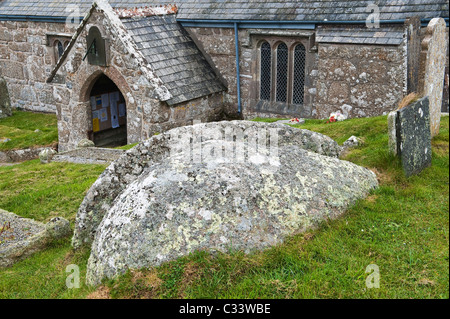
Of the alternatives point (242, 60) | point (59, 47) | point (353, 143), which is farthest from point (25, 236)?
point (59, 47)

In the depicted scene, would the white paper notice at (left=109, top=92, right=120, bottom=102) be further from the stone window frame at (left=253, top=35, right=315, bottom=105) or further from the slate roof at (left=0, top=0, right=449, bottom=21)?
the stone window frame at (left=253, top=35, right=315, bottom=105)

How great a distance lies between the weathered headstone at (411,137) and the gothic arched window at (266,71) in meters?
7.99

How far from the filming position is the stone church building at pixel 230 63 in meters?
Result: 10.3

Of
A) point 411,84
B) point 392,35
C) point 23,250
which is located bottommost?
point 23,250

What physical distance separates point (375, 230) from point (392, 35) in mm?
7472

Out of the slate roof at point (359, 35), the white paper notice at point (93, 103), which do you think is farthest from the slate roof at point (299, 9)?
the white paper notice at point (93, 103)

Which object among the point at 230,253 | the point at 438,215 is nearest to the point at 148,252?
the point at 230,253

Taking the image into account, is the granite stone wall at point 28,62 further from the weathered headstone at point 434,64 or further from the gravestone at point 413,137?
A: the gravestone at point 413,137

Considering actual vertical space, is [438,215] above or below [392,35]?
below

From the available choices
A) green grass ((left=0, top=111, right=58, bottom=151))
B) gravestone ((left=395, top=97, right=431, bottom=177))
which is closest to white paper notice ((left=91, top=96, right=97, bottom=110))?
green grass ((left=0, top=111, right=58, bottom=151))

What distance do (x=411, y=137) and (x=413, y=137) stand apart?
0.12ft

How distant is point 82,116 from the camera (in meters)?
12.7

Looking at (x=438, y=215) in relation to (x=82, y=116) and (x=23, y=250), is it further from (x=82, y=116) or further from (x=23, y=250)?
(x=82, y=116)

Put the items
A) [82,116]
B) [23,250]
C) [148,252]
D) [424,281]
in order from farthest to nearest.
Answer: [82,116] < [23,250] < [148,252] < [424,281]
